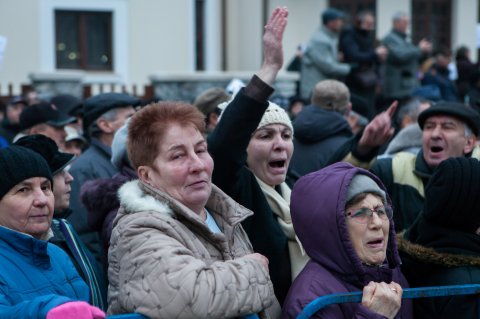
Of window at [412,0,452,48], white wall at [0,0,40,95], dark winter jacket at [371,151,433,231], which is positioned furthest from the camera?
window at [412,0,452,48]

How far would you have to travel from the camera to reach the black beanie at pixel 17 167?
12.1ft

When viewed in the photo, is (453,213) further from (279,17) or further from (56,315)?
(56,315)

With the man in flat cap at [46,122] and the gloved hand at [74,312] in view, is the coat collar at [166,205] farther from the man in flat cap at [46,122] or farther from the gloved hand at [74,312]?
the man in flat cap at [46,122]

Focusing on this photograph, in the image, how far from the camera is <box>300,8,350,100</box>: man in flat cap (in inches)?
490

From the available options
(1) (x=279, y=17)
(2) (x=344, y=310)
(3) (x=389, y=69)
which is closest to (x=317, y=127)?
(1) (x=279, y=17)

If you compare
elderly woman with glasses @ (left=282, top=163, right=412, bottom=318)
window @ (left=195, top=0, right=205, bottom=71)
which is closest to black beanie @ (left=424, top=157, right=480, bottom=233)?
elderly woman with glasses @ (left=282, top=163, right=412, bottom=318)

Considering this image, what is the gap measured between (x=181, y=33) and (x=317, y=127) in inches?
600

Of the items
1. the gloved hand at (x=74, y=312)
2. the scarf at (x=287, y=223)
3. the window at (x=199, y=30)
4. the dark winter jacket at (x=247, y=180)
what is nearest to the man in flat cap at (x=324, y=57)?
the scarf at (x=287, y=223)

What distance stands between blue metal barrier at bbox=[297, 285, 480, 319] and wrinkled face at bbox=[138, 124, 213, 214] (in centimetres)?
58

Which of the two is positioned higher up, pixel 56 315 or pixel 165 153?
pixel 165 153

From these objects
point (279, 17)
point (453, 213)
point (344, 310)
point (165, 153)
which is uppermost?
point (279, 17)

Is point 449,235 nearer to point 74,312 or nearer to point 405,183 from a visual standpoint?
point 405,183

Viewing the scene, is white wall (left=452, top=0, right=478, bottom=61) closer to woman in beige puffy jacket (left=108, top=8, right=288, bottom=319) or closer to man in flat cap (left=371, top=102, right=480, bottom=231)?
man in flat cap (left=371, top=102, right=480, bottom=231)

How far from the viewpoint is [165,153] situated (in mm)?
3365
